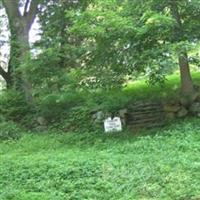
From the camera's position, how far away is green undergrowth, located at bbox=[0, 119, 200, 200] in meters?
5.26

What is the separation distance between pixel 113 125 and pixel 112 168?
2.50 metres

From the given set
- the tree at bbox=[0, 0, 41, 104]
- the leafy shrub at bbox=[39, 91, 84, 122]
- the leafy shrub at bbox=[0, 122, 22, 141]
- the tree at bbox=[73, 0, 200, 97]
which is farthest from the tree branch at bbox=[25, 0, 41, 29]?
the tree at bbox=[73, 0, 200, 97]

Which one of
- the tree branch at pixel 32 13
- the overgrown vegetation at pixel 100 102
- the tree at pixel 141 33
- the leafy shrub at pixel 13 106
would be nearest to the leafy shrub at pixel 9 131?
the overgrown vegetation at pixel 100 102

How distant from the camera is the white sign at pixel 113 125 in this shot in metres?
8.41

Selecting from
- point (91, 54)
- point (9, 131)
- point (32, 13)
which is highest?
point (32, 13)

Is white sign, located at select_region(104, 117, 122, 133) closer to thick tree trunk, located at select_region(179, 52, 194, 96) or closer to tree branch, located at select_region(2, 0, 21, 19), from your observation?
thick tree trunk, located at select_region(179, 52, 194, 96)

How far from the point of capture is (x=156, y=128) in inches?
320

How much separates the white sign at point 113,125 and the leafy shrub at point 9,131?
185 cm

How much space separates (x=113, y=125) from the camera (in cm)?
842

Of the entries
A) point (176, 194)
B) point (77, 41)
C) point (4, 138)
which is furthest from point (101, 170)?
point (77, 41)

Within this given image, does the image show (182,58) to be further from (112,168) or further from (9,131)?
(9,131)

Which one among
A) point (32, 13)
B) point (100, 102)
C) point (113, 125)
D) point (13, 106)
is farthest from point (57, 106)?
point (32, 13)

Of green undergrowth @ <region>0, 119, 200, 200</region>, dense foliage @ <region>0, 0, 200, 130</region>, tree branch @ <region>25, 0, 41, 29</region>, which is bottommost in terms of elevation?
green undergrowth @ <region>0, 119, 200, 200</region>

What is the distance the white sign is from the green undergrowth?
296mm
